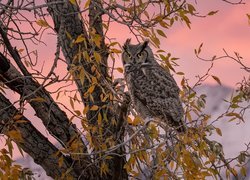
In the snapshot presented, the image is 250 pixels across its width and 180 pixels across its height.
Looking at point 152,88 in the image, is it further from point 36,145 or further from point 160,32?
point 160,32

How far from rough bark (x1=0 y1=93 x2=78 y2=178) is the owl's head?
50.9 inches

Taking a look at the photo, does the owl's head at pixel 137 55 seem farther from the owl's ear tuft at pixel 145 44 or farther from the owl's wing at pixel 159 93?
the owl's wing at pixel 159 93

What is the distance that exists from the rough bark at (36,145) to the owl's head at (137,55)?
1293mm

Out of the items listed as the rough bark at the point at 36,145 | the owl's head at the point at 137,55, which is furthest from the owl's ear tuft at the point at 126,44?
the rough bark at the point at 36,145

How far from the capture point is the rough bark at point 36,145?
5723 mm

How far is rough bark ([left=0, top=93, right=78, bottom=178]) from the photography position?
225 inches

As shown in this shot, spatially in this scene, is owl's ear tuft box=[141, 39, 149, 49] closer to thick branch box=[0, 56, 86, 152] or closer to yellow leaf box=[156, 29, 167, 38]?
thick branch box=[0, 56, 86, 152]

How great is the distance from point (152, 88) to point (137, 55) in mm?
466

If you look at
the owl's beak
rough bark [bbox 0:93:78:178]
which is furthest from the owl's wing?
rough bark [bbox 0:93:78:178]

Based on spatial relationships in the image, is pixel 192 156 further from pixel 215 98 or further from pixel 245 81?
pixel 215 98

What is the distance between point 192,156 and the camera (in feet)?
18.9

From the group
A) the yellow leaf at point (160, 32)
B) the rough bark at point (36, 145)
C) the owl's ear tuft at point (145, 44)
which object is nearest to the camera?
the yellow leaf at point (160, 32)

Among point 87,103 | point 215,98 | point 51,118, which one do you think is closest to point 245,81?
point 87,103

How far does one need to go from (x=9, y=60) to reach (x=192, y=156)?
6.73ft
